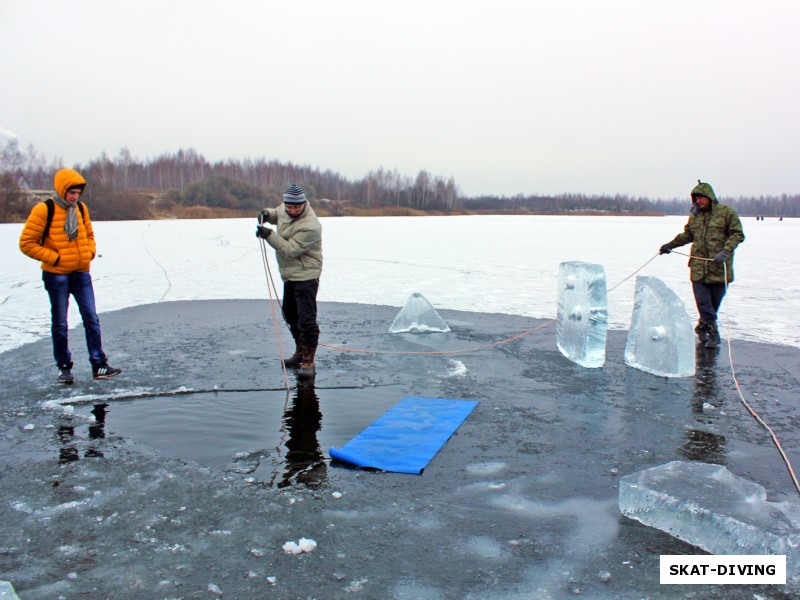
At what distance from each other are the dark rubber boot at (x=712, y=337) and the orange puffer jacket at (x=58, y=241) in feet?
22.7

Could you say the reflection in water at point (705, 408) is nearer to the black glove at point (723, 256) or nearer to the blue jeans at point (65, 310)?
the black glove at point (723, 256)

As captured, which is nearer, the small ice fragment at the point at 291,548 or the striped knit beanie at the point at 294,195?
the small ice fragment at the point at 291,548

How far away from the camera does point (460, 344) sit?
7664 mm

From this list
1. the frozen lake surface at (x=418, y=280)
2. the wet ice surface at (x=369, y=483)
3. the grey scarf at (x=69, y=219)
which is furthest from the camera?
the frozen lake surface at (x=418, y=280)

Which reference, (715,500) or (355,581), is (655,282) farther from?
(355,581)

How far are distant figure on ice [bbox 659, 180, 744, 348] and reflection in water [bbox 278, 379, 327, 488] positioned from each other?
190 inches

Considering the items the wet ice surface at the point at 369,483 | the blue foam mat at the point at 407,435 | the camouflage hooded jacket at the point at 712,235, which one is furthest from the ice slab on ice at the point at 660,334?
the blue foam mat at the point at 407,435

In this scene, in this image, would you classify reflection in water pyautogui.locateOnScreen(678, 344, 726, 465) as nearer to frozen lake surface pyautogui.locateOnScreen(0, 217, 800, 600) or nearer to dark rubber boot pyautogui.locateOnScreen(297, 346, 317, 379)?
frozen lake surface pyautogui.locateOnScreen(0, 217, 800, 600)

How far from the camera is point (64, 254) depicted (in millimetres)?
5672

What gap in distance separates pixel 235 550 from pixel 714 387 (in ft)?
15.7

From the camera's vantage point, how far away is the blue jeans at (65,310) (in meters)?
5.73

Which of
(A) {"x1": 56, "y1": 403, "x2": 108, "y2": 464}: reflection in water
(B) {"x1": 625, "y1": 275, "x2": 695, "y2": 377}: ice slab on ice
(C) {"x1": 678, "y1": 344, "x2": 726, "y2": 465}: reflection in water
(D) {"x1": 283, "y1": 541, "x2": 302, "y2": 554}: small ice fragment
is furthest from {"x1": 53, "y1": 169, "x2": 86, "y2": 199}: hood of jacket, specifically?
Answer: (B) {"x1": 625, "y1": 275, "x2": 695, "y2": 377}: ice slab on ice

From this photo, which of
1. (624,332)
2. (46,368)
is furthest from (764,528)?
(46,368)

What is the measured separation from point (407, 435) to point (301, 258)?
2.56 meters
